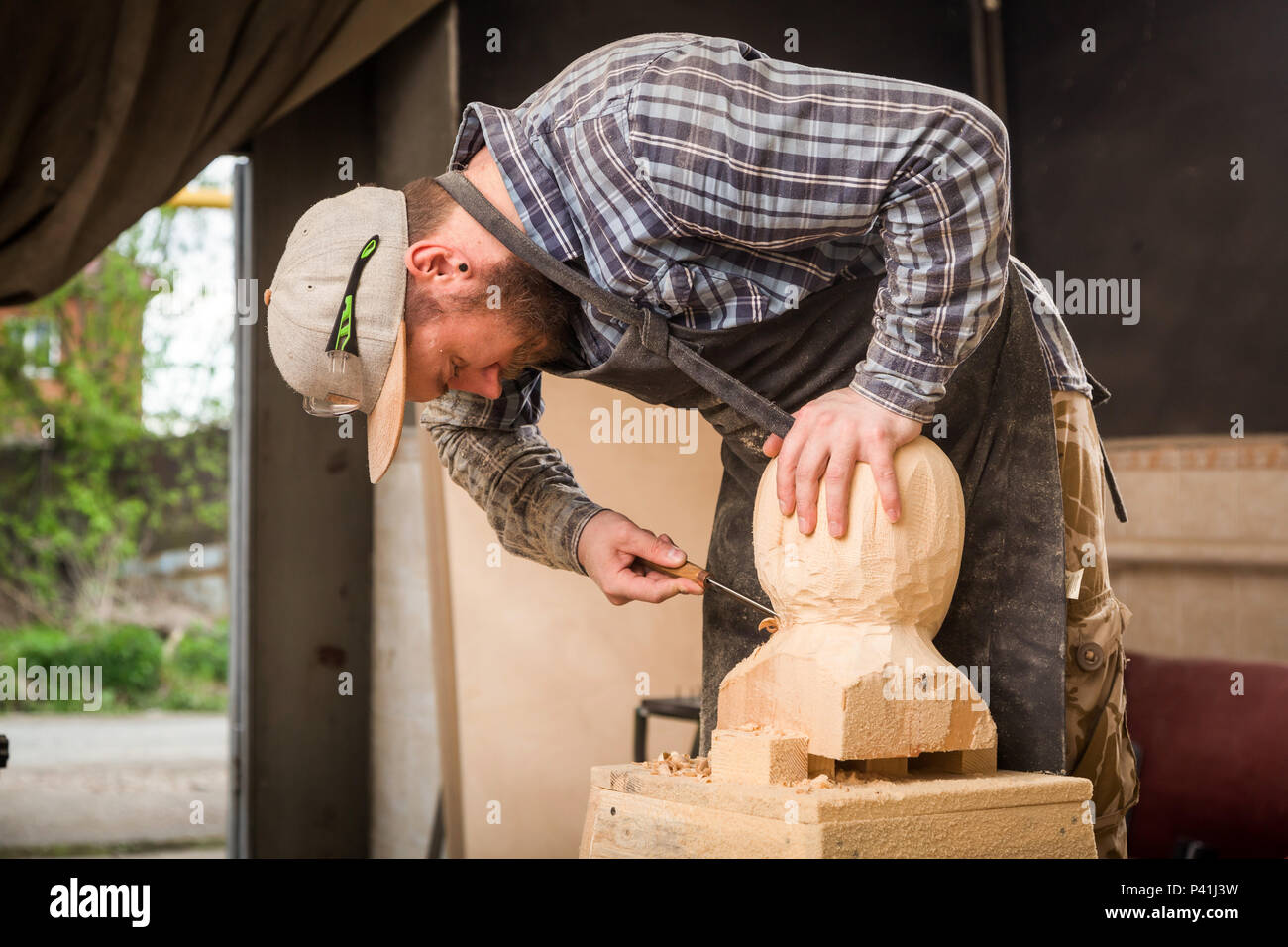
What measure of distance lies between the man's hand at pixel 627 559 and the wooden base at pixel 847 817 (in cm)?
27

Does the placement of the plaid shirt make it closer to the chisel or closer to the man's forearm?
the chisel

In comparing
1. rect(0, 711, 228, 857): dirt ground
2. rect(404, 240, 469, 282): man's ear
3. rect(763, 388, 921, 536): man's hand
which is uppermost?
rect(404, 240, 469, 282): man's ear

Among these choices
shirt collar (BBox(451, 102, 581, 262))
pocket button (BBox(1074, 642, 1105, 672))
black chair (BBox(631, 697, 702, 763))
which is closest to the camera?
shirt collar (BBox(451, 102, 581, 262))

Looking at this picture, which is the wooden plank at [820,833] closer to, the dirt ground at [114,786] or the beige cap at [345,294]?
the beige cap at [345,294]

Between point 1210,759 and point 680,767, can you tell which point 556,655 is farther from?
point 680,767

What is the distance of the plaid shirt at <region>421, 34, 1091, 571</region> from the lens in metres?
1.16

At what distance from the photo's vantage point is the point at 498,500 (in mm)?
1683

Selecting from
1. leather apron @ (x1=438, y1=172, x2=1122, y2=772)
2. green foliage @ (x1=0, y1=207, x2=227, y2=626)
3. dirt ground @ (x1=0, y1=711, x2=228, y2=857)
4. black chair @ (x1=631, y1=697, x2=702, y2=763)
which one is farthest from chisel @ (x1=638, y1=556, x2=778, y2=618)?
green foliage @ (x1=0, y1=207, x2=227, y2=626)

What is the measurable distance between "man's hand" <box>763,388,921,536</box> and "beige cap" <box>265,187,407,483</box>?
452 mm

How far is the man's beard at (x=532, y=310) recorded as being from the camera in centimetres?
133

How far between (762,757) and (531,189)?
2.17ft

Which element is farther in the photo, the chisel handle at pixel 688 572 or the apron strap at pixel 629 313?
the chisel handle at pixel 688 572

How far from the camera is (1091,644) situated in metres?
1.42

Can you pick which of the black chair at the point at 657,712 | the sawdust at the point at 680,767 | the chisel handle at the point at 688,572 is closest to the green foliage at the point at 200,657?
the black chair at the point at 657,712
